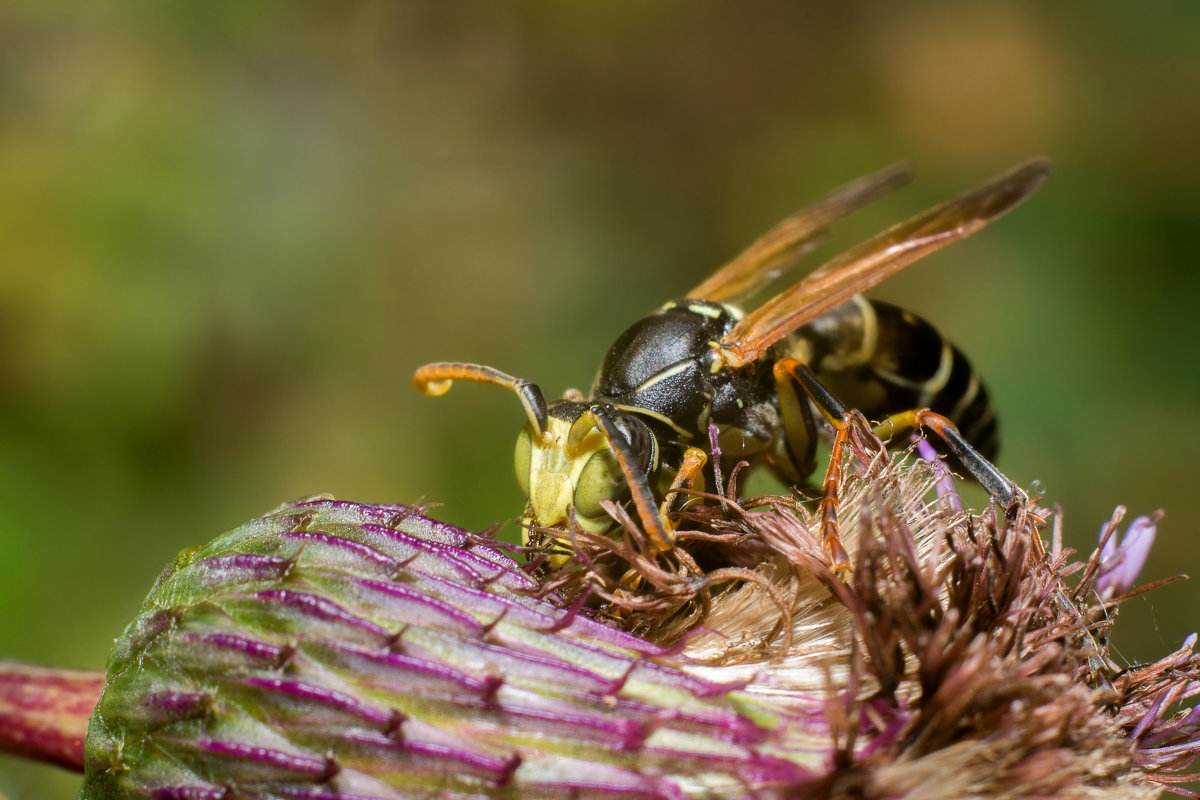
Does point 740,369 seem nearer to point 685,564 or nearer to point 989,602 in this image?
point 685,564

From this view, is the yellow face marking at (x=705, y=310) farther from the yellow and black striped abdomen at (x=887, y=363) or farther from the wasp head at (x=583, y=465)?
the wasp head at (x=583, y=465)

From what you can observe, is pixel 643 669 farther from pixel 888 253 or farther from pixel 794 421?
pixel 888 253

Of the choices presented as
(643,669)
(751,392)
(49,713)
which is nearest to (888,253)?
(751,392)

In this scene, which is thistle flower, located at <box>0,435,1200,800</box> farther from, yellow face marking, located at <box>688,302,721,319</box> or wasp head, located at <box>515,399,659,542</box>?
yellow face marking, located at <box>688,302,721,319</box>

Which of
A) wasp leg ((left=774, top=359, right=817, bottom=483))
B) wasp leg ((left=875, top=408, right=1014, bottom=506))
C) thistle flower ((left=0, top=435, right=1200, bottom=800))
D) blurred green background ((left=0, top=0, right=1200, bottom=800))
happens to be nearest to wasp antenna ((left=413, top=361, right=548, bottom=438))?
thistle flower ((left=0, top=435, right=1200, bottom=800))

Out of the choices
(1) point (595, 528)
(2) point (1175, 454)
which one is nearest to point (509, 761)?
(1) point (595, 528)

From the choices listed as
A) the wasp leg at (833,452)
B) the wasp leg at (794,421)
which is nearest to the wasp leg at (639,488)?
the wasp leg at (833,452)
